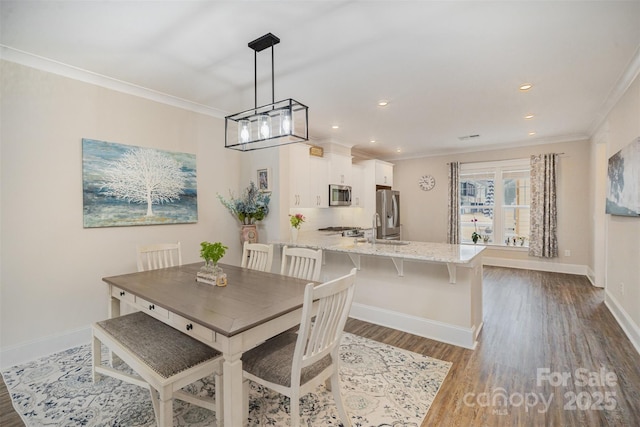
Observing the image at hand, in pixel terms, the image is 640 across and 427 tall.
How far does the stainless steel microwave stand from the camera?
5.39 meters

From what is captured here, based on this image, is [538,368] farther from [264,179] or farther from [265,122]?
[264,179]

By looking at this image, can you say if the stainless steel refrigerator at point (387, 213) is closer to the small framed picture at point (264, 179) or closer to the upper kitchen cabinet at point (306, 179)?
the upper kitchen cabinet at point (306, 179)

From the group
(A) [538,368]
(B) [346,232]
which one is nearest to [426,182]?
(B) [346,232]

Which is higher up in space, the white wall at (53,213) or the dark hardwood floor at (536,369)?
the white wall at (53,213)

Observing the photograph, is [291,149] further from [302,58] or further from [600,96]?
[600,96]

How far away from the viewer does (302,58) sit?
2.56m

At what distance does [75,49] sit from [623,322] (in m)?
5.98

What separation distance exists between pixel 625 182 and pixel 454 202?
3.77 metres

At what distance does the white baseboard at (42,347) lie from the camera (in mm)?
2473

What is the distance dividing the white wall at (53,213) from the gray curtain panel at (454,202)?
602 cm

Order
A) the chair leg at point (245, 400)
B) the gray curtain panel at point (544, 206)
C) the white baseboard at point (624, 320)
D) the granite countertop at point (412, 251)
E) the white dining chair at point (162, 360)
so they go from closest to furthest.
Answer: the white dining chair at point (162, 360) → the chair leg at point (245, 400) → the granite countertop at point (412, 251) → the white baseboard at point (624, 320) → the gray curtain panel at point (544, 206)

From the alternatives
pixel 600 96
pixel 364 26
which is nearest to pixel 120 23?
pixel 364 26

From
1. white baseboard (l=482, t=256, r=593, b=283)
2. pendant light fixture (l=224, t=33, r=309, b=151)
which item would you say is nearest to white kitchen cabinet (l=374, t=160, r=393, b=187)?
white baseboard (l=482, t=256, r=593, b=283)

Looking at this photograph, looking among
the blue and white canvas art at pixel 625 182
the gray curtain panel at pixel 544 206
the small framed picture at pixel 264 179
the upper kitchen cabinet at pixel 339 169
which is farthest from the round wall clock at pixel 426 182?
the small framed picture at pixel 264 179
